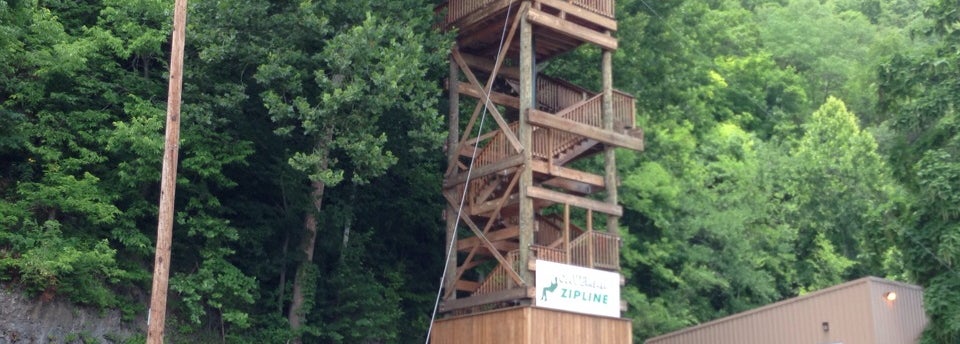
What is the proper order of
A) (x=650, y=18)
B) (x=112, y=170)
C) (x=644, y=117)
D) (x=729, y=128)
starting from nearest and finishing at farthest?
(x=112, y=170)
(x=650, y=18)
(x=644, y=117)
(x=729, y=128)

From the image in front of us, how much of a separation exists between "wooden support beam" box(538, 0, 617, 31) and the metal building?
801cm

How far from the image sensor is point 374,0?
25688mm

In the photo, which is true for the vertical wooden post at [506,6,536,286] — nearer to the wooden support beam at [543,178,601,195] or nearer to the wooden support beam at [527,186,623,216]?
the wooden support beam at [527,186,623,216]

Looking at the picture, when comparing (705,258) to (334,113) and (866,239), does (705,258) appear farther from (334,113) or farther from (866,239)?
(334,113)

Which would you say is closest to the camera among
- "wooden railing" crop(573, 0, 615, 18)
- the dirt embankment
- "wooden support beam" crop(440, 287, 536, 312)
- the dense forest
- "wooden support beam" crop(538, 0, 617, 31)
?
the dirt embankment

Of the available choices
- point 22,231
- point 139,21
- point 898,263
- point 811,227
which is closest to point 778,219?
point 811,227

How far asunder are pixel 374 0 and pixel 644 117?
1405cm

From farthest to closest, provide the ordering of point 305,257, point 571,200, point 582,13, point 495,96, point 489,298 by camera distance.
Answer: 1. point 495,96
2. point 582,13
3. point 305,257
4. point 571,200
5. point 489,298

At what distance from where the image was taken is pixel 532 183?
25.2 meters

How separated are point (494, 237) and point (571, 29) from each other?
5285 mm

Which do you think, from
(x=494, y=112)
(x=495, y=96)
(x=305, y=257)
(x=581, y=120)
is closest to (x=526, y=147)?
(x=494, y=112)

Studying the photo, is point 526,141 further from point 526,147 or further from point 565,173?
point 565,173

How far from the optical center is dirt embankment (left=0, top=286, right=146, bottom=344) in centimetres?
2108

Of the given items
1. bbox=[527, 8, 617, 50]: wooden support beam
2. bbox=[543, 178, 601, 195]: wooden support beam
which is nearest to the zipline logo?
bbox=[543, 178, 601, 195]: wooden support beam
